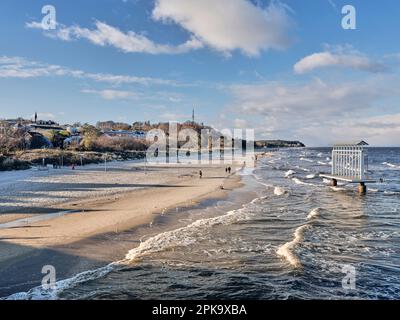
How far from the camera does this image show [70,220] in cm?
1609

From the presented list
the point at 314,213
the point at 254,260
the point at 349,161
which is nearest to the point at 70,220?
the point at 254,260

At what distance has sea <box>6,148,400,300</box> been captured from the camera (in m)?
8.89

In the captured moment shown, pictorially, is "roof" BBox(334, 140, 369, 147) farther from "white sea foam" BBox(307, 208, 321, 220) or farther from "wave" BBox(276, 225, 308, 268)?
"wave" BBox(276, 225, 308, 268)

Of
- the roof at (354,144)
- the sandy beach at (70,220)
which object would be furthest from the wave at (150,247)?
the roof at (354,144)

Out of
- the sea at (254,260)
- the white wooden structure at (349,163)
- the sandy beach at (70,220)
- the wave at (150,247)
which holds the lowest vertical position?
the sea at (254,260)

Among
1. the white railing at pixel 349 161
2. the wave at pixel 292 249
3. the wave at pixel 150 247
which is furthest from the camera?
the white railing at pixel 349 161

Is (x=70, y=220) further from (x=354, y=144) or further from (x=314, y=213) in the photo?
(x=354, y=144)

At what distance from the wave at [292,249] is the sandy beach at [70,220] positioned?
517 centimetres

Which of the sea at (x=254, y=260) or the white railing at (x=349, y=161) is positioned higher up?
the white railing at (x=349, y=161)

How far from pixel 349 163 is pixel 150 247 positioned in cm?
2926

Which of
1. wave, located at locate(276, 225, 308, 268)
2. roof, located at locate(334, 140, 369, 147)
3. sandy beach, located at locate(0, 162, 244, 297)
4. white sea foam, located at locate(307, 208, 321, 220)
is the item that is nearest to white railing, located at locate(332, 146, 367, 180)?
roof, located at locate(334, 140, 369, 147)

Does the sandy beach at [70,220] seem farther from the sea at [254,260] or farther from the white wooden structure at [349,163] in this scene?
the white wooden structure at [349,163]

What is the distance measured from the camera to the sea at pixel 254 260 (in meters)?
8.89
